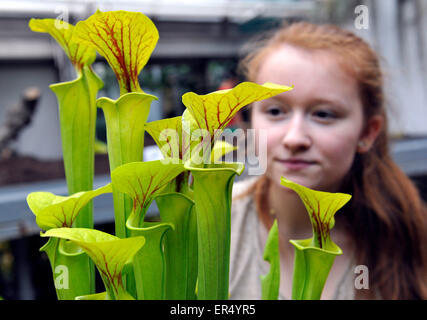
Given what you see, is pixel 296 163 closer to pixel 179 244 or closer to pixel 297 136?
pixel 297 136

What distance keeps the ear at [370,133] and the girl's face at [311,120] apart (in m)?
0.04

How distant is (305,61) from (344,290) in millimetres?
382

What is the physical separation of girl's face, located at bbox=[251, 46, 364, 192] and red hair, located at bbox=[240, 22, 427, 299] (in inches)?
1.9

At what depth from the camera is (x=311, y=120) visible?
1.56 feet

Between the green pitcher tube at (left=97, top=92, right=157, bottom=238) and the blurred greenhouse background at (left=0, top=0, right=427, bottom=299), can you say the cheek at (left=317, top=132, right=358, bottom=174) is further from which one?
the blurred greenhouse background at (left=0, top=0, right=427, bottom=299)

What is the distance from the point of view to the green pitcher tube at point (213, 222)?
0.19 m

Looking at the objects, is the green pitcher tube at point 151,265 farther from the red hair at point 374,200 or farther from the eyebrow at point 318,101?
the red hair at point 374,200

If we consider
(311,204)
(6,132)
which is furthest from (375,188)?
(6,132)

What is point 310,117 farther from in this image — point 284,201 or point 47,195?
point 47,195

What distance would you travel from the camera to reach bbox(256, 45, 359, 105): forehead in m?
0.49

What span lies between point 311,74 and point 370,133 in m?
0.19

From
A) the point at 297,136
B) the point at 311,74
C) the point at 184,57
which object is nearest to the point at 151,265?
the point at 297,136

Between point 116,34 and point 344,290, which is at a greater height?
point 116,34
